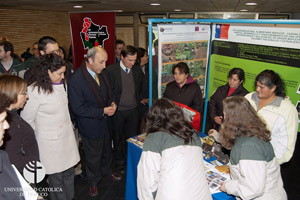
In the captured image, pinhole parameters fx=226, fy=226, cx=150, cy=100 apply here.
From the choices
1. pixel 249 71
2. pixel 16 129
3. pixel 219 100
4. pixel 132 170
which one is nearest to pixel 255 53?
pixel 249 71

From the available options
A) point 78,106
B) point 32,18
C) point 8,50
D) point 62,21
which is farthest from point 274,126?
point 62,21

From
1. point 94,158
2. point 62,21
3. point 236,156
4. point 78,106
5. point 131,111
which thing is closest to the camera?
point 236,156

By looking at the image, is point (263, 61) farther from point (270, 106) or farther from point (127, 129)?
point (127, 129)

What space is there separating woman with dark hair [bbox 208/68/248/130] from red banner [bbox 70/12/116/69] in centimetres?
181

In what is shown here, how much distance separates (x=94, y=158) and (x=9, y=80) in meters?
1.41

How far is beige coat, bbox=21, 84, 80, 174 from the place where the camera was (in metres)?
2.07

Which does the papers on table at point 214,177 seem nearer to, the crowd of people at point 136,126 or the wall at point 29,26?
the crowd of people at point 136,126

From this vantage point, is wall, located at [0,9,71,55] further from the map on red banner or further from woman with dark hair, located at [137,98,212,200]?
woman with dark hair, located at [137,98,212,200]

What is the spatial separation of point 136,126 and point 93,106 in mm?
914

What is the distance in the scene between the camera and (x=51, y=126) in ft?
7.09

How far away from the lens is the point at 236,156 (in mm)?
1553

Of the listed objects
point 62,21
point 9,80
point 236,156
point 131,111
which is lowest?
point 131,111

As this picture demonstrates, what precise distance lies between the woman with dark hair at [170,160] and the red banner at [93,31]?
2288 mm

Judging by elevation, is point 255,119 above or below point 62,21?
below
